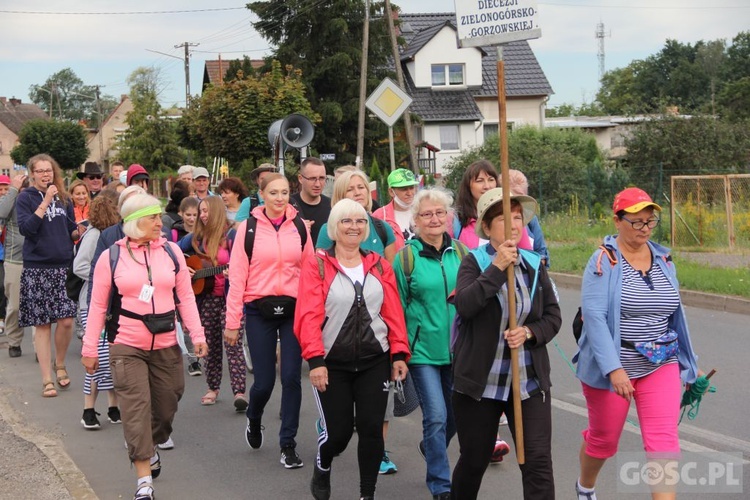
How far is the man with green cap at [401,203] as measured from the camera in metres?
7.25

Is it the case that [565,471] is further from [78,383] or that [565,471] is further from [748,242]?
[748,242]

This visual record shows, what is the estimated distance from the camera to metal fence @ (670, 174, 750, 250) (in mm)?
19219

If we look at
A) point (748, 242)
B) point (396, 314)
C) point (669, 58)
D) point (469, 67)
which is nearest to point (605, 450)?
point (396, 314)

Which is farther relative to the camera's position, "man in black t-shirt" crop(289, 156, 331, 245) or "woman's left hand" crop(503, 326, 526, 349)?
"man in black t-shirt" crop(289, 156, 331, 245)

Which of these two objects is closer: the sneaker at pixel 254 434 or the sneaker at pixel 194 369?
the sneaker at pixel 254 434

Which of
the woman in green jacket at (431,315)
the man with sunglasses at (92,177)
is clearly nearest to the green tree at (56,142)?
the man with sunglasses at (92,177)

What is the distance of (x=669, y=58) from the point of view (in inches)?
3797

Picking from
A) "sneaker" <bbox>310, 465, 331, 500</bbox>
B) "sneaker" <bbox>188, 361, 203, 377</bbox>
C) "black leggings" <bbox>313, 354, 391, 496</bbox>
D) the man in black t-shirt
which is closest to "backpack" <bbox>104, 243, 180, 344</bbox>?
"black leggings" <bbox>313, 354, 391, 496</bbox>

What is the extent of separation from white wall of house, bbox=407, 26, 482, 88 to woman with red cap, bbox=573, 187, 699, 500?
Result: 4785cm

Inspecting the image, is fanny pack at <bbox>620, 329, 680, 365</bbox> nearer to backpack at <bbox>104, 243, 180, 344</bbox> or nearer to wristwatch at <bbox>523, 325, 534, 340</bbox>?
wristwatch at <bbox>523, 325, 534, 340</bbox>

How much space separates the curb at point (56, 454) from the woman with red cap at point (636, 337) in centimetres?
307

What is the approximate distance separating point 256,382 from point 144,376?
39.7 inches

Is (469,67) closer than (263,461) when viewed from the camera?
No

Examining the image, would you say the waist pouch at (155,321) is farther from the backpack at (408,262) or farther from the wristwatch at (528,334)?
the wristwatch at (528,334)
